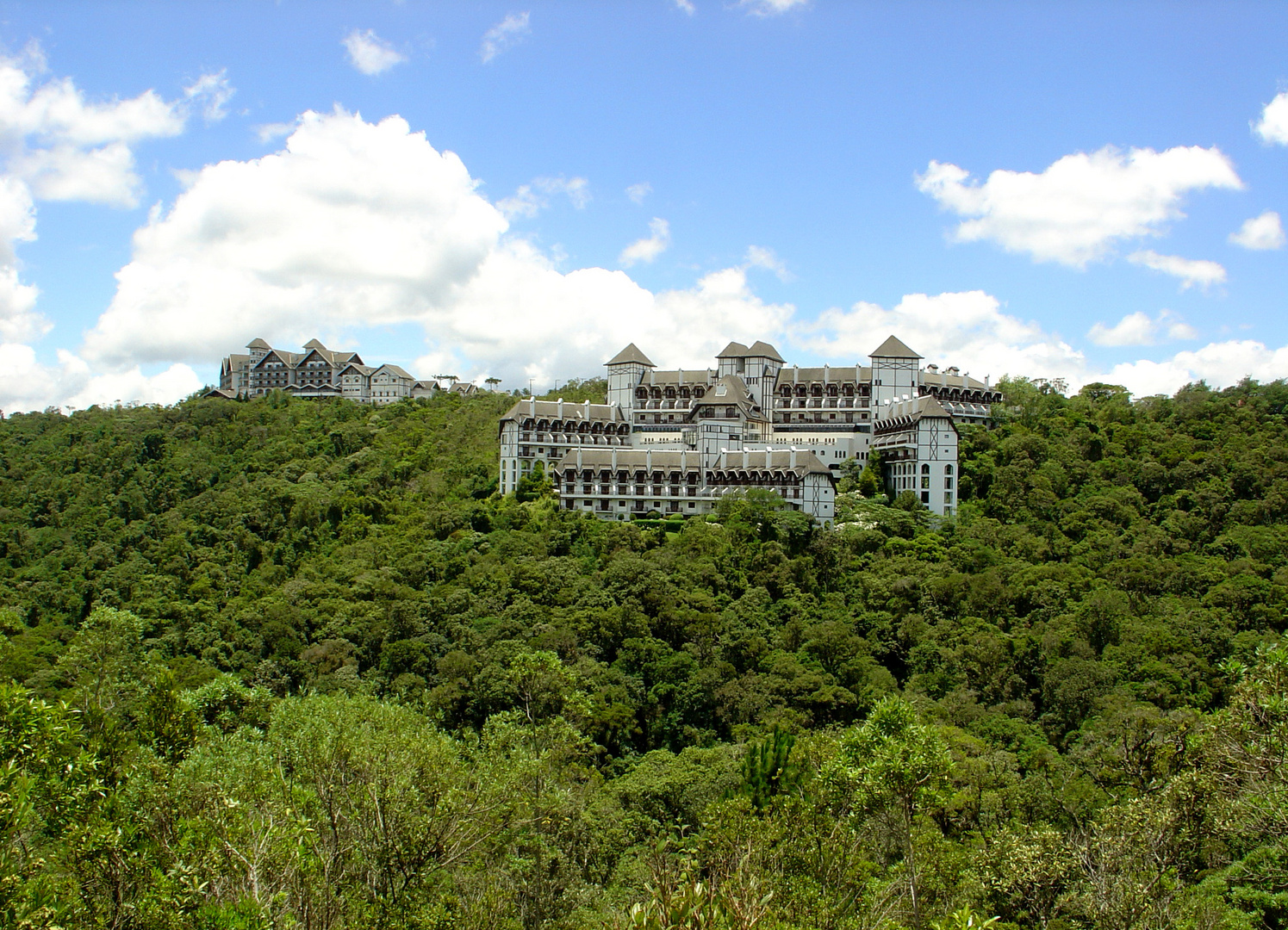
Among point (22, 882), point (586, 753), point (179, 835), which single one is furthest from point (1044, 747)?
point (22, 882)

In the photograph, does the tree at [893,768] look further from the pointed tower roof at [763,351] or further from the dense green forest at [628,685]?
the pointed tower roof at [763,351]

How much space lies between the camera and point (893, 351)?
69.6m

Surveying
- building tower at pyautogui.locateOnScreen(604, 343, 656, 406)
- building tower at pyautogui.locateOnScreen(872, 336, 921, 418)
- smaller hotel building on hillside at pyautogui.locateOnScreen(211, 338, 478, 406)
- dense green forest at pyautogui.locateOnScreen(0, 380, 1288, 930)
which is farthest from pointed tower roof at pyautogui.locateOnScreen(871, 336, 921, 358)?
smaller hotel building on hillside at pyautogui.locateOnScreen(211, 338, 478, 406)

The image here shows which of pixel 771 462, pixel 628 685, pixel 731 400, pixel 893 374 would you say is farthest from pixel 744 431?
pixel 628 685

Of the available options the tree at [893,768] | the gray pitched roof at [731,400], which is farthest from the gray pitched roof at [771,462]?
the tree at [893,768]

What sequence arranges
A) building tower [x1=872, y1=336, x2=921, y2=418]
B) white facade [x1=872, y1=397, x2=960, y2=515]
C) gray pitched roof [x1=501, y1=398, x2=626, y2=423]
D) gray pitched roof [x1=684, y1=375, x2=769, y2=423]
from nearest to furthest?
white facade [x1=872, y1=397, x2=960, y2=515]
gray pitched roof [x1=684, y1=375, x2=769, y2=423]
gray pitched roof [x1=501, y1=398, x2=626, y2=423]
building tower [x1=872, y1=336, x2=921, y2=418]

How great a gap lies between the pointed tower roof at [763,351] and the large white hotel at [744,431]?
10cm

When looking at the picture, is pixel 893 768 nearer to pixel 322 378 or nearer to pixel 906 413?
pixel 906 413

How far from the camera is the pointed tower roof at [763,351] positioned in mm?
72188

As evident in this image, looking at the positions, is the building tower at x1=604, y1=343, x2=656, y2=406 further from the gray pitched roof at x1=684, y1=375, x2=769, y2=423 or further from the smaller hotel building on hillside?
the smaller hotel building on hillside

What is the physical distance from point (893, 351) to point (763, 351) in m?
9.51

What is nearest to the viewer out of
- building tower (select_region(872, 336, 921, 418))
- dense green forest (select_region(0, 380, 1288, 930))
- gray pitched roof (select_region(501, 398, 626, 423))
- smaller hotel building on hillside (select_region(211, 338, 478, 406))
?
dense green forest (select_region(0, 380, 1288, 930))

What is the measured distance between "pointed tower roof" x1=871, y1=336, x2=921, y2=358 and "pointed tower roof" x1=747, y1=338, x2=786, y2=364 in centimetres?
740

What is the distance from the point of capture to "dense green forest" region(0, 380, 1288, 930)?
18.6 meters
